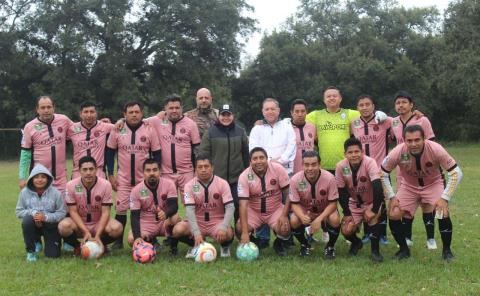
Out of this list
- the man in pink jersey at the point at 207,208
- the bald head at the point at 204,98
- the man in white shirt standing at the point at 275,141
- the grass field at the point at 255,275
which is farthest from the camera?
the bald head at the point at 204,98

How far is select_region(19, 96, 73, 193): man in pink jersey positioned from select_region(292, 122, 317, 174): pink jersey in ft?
10.3

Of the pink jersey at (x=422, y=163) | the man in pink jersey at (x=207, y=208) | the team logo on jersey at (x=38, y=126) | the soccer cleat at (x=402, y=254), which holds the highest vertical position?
the team logo on jersey at (x=38, y=126)

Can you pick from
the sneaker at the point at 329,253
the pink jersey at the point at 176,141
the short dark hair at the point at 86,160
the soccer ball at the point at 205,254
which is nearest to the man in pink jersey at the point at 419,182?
the sneaker at the point at 329,253

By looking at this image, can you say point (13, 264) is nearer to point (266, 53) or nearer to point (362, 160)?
point (362, 160)

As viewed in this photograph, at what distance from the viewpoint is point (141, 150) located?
7.13 m

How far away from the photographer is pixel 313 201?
6676 mm

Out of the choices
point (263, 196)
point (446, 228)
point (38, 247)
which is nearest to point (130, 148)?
point (38, 247)

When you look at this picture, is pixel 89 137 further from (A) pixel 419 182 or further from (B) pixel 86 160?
(A) pixel 419 182

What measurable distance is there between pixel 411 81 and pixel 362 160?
33922mm

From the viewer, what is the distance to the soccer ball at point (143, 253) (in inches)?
247

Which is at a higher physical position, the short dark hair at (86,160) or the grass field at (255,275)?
the short dark hair at (86,160)

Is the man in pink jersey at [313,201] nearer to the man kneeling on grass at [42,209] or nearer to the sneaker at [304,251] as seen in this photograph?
the sneaker at [304,251]

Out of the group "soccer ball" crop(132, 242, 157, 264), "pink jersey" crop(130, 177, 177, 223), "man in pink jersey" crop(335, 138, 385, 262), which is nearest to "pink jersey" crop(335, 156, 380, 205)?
"man in pink jersey" crop(335, 138, 385, 262)

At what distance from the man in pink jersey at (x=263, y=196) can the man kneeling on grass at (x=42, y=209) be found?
2271 mm
